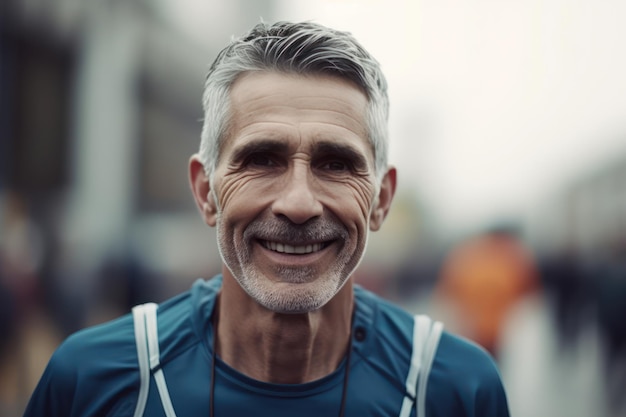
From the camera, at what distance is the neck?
7.03ft

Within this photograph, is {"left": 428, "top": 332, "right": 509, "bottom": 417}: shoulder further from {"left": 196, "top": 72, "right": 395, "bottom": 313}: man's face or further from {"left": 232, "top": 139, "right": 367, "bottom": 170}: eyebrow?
{"left": 232, "top": 139, "right": 367, "bottom": 170}: eyebrow

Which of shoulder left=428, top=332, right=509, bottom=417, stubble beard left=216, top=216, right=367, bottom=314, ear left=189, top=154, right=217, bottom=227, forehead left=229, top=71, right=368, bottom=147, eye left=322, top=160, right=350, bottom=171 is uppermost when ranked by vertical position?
forehead left=229, top=71, right=368, bottom=147

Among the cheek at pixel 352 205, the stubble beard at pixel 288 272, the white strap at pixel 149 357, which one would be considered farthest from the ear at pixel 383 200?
the white strap at pixel 149 357

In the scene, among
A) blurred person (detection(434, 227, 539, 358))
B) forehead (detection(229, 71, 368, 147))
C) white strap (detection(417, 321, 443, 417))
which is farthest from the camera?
blurred person (detection(434, 227, 539, 358))

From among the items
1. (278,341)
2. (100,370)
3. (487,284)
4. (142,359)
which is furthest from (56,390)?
(487,284)

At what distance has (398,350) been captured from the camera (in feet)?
7.38

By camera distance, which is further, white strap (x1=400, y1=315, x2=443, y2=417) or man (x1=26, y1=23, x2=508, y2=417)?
white strap (x1=400, y1=315, x2=443, y2=417)

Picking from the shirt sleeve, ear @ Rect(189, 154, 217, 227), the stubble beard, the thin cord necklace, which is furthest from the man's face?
the shirt sleeve

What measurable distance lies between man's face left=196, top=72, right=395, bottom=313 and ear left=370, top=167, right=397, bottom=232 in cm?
20

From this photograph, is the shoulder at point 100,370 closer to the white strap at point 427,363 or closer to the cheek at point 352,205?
the cheek at point 352,205

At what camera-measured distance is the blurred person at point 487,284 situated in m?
6.21

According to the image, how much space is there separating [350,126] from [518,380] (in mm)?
6702

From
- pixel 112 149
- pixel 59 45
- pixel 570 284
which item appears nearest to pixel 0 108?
pixel 59 45

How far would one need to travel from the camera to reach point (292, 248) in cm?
200
